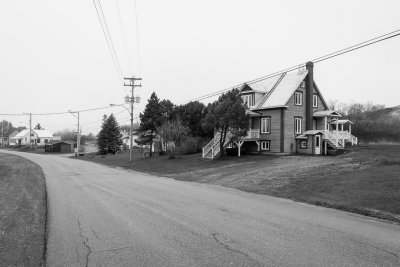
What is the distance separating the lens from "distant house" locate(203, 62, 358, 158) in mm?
35812

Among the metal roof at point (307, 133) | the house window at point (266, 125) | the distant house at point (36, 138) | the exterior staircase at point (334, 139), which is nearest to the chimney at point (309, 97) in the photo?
→ the metal roof at point (307, 133)

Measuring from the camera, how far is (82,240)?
7293 mm

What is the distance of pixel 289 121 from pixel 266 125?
8.45ft

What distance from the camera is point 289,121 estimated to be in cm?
3619

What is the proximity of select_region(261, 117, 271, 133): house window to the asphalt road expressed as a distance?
2497 centimetres

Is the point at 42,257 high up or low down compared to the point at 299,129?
down

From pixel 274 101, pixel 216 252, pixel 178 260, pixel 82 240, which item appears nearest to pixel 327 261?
pixel 216 252

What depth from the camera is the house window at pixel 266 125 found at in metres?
36.8

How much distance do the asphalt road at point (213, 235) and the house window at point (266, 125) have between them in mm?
24969

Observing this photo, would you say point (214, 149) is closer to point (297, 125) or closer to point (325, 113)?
point (297, 125)

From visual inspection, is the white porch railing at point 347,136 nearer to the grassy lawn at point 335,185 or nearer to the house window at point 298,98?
the house window at point 298,98

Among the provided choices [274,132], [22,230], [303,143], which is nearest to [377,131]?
[303,143]

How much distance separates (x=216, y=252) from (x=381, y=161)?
61.8 feet

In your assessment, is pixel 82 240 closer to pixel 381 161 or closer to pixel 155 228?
pixel 155 228
